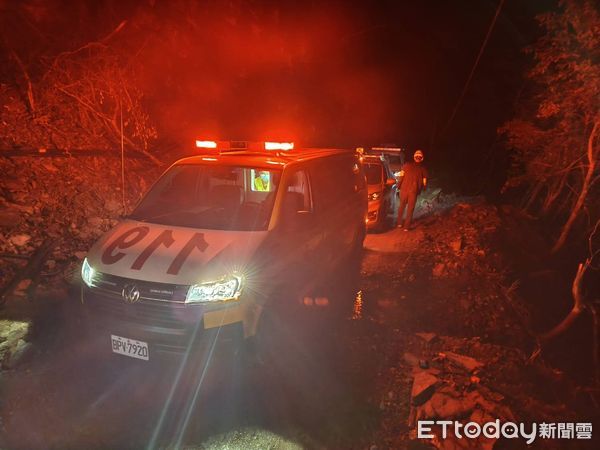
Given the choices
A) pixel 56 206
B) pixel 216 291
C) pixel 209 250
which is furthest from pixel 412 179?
pixel 56 206

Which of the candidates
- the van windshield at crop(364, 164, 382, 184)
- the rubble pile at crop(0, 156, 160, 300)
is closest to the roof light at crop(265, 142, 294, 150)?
the rubble pile at crop(0, 156, 160, 300)

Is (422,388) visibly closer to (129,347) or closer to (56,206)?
(129,347)

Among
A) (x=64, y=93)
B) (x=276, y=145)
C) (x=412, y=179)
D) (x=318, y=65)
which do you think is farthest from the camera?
(x=318, y=65)

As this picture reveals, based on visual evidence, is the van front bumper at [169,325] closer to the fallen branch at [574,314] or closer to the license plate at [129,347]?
the license plate at [129,347]

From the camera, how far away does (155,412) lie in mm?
3588

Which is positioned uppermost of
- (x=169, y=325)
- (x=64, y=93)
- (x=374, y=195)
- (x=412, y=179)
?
(x=64, y=93)

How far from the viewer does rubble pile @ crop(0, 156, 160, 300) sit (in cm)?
598

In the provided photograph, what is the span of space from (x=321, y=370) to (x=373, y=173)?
647cm

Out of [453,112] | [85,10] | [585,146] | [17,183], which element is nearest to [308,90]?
[85,10]

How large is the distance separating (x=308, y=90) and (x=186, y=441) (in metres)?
17.9

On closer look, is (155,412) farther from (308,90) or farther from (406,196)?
(308,90)

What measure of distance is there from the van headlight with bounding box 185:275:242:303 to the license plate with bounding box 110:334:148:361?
24.3 inches

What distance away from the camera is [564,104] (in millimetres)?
9398

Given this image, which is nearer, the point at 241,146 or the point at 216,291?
the point at 216,291
